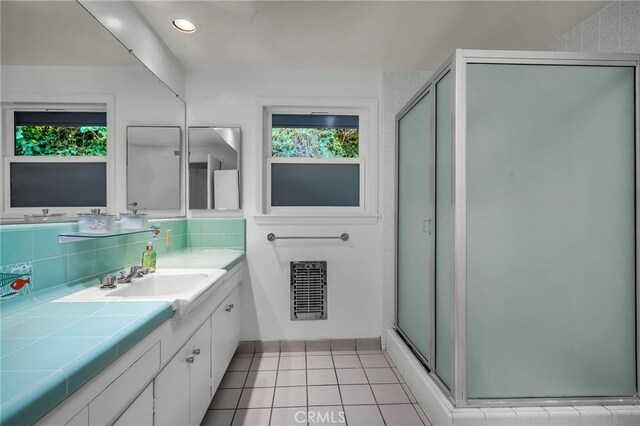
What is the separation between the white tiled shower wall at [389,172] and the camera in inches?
99.8

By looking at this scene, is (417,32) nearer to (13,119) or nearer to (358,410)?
(13,119)

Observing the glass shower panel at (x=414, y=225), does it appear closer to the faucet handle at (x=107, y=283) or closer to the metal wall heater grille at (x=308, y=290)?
the metal wall heater grille at (x=308, y=290)

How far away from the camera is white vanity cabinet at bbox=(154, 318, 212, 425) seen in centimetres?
108

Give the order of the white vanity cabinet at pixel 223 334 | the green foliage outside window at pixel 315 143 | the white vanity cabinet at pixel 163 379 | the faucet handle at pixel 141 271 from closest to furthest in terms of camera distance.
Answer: the white vanity cabinet at pixel 163 379, the faucet handle at pixel 141 271, the white vanity cabinet at pixel 223 334, the green foliage outside window at pixel 315 143

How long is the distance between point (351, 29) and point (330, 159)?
995 mm

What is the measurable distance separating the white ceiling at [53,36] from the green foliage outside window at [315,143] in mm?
1278

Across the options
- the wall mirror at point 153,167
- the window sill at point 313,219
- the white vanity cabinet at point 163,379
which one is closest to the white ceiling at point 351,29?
the wall mirror at point 153,167

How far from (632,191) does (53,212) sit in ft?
8.46

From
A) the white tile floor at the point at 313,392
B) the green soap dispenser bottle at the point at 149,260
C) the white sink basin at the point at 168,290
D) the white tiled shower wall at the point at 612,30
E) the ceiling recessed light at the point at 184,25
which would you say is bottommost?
the white tile floor at the point at 313,392

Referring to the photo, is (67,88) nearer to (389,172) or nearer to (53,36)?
(53,36)

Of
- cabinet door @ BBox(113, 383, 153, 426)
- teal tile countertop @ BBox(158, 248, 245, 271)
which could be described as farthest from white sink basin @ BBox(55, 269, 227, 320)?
cabinet door @ BBox(113, 383, 153, 426)

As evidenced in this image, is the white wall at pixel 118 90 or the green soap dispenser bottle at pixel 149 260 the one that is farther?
the green soap dispenser bottle at pixel 149 260

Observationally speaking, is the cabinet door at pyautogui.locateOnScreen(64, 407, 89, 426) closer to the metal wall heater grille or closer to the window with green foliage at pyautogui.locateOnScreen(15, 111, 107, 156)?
the window with green foliage at pyautogui.locateOnScreen(15, 111, 107, 156)

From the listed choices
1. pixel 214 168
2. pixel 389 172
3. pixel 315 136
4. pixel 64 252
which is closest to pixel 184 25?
pixel 214 168
